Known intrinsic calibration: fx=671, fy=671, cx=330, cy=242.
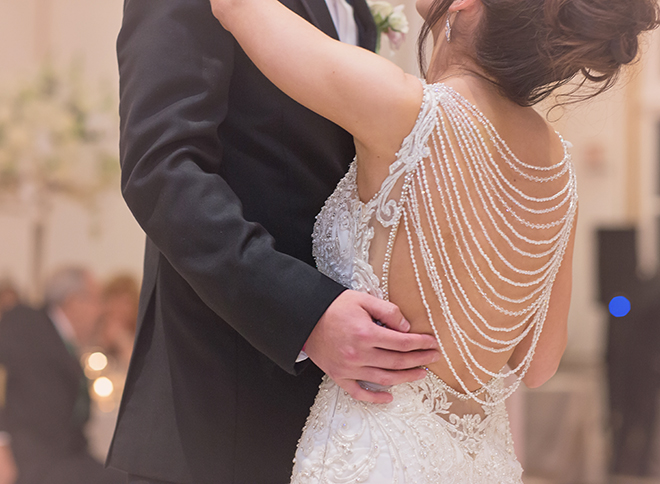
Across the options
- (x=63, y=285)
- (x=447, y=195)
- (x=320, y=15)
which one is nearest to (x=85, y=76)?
(x=63, y=285)

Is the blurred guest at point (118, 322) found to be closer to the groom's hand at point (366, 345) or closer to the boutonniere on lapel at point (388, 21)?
the boutonniere on lapel at point (388, 21)

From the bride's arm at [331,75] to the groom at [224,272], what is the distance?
0.45ft

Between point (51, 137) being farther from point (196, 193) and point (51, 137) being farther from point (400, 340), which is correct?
point (400, 340)

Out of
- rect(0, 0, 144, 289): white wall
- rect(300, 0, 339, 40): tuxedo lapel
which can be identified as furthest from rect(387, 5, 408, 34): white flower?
rect(0, 0, 144, 289): white wall

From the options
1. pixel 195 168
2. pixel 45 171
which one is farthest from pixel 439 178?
pixel 45 171

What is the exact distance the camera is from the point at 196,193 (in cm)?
108

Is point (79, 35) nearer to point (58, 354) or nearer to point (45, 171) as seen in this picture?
point (45, 171)

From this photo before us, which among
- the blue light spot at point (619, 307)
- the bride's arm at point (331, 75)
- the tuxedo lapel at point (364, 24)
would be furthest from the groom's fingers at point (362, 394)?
the blue light spot at point (619, 307)

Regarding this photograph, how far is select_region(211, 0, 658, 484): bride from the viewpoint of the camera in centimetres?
107

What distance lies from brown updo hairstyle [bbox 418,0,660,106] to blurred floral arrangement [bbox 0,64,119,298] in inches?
132

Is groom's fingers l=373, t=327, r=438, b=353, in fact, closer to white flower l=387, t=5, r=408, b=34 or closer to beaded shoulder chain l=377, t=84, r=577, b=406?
beaded shoulder chain l=377, t=84, r=577, b=406

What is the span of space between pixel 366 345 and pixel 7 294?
386 cm

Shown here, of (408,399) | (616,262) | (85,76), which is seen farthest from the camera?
(616,262)

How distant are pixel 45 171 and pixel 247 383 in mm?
3248
